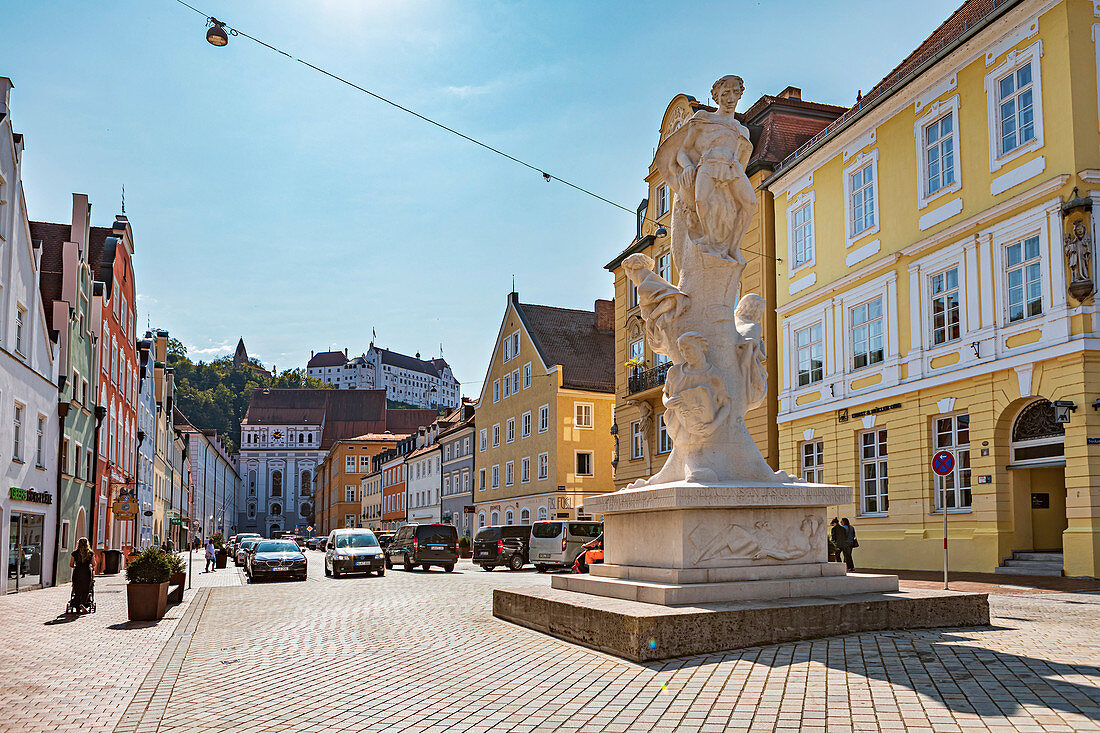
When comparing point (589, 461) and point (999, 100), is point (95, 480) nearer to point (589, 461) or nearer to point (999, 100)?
point (589, 461)

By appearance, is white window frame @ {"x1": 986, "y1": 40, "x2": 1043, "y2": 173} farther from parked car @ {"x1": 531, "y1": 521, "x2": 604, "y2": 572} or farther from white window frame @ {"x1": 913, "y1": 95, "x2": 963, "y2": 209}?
parked car @ {"x1": 531, "y1": 521, "x2": 604, "y2": 572}

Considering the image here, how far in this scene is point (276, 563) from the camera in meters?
30.5

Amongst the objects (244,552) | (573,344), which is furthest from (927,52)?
(244,552)

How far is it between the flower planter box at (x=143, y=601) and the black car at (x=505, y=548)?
67.4 feet

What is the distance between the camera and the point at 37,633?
45.6 feet

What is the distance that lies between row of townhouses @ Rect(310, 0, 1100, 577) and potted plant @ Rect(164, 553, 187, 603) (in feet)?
46.9

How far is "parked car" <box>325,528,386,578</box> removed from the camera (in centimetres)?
3278

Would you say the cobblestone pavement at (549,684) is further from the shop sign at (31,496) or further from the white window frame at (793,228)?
the white window frame at (793,228)

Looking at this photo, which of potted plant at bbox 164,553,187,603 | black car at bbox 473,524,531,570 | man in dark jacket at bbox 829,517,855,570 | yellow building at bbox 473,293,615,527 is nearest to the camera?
potted plant at bbox 164,553,187,603

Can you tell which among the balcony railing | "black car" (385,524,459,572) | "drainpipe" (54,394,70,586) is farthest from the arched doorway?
"drainpipe" (54,394,70,586)

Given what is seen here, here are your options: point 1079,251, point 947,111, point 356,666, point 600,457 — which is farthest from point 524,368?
point 356,666

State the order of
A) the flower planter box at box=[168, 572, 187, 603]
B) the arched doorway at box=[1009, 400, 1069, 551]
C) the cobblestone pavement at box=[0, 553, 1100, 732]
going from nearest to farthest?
the cobblestone pavement at box=[0, 553, 1100, 732], the flower planter box at box=[168, 572, 187, 603], the arched doorway at box=[1009, 400, 1069, 551]

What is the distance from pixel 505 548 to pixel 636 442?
794cm

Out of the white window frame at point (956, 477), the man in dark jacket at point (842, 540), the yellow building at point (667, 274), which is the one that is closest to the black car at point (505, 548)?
the yellow building at point (667, 274)
